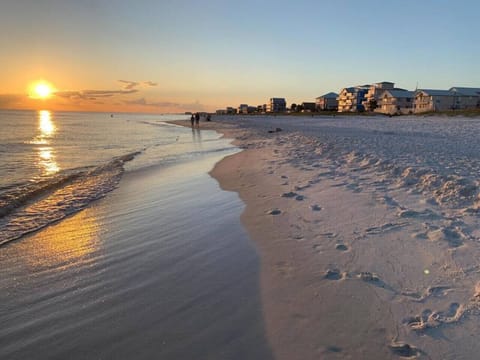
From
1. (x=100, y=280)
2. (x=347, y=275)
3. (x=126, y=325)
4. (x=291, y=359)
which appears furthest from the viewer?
(x=100, y=280)

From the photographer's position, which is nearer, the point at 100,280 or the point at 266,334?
the point at 266,334

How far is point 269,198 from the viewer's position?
771 cm

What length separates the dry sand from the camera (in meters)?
2.76

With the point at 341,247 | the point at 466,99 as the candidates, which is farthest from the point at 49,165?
the point at 466,99

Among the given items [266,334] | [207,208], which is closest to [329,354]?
[266,334]

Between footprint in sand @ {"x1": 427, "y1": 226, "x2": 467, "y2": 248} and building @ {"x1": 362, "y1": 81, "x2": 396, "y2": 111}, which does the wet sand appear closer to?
footprint in sand @ {"x1": 427, "y1": 226, "x2": 467, "y2": 248}

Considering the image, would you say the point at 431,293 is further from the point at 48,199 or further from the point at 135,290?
the point at 48,199

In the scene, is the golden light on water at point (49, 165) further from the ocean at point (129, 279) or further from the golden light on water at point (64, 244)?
the golden light on water at point (64, 244)

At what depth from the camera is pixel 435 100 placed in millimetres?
82625

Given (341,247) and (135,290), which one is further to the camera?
(341,247)

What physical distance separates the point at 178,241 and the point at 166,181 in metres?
5.97

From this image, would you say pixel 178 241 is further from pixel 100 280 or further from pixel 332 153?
pixel 332 153

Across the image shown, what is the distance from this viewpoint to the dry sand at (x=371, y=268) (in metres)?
2.76

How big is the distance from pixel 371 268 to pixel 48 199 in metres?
8.96
